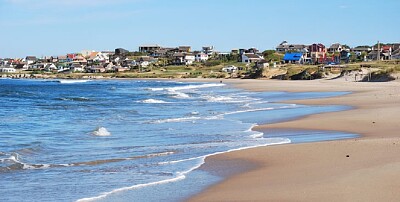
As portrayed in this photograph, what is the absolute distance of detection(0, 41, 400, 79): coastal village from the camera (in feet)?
375

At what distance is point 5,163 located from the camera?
14.2 metres

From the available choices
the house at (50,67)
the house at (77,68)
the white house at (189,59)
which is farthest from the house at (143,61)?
the house at (50,67)

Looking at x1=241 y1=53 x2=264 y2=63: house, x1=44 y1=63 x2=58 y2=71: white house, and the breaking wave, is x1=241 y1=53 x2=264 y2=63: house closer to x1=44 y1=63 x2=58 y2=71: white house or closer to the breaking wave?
x1=44 y1=63 x2=58 y2=71: white house

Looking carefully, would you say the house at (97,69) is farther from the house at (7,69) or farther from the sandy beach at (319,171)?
the sandy beach at (319,171)

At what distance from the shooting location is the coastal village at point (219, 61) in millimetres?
114369

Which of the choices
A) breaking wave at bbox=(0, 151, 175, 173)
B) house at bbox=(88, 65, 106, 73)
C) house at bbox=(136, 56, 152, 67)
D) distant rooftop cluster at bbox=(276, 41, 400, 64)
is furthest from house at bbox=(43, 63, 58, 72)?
breaking wave at bbox=(0, 151, 175, 173)

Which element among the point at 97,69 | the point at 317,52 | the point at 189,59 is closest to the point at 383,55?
the point at 317,52

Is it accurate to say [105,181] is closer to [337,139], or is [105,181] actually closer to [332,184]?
[332,184]

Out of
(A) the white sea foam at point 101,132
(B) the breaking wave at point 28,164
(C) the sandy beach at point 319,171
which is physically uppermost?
(C) the sandy beach at point 319,171

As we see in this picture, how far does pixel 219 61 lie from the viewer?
481ft

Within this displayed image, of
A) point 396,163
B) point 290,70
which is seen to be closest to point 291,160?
point 396,163

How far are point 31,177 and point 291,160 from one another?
19.1 ft

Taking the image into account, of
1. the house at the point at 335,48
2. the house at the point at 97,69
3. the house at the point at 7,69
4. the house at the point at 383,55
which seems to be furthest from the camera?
the house at the point at 7,69

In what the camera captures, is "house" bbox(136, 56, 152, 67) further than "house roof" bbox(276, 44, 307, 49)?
No
